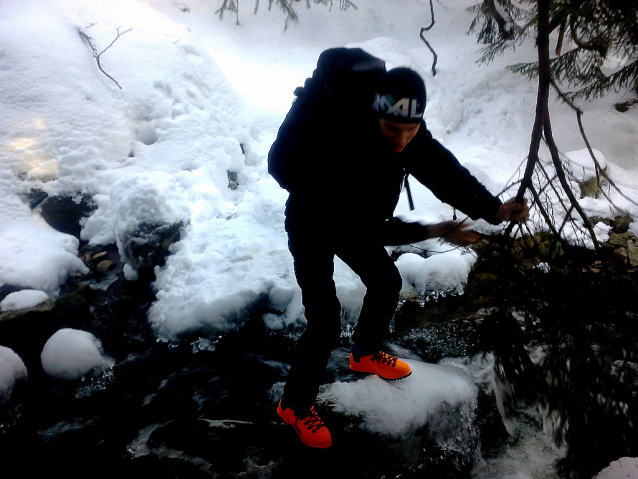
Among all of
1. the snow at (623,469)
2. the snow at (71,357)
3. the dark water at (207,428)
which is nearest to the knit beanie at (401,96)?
the dark water at (207,428)

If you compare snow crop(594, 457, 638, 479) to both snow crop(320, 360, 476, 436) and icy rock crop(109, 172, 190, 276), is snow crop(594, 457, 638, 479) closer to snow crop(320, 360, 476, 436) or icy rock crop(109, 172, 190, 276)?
snow crop(320, 360, 476, 436)

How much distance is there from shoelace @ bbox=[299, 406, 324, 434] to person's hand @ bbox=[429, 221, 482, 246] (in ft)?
4.79

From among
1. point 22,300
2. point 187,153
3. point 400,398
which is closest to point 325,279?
point 400,398

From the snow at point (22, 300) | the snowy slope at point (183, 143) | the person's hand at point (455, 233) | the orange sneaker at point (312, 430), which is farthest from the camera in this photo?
the snowy slope at point (183, 143)

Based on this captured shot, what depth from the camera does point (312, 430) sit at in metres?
2.24

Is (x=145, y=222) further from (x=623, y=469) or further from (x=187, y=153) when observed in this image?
(x=623, y=469)

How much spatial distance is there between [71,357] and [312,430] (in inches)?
104

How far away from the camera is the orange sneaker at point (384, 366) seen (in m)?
2.63

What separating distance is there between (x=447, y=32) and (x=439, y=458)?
1366cm

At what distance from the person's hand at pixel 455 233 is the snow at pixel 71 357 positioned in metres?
3.52

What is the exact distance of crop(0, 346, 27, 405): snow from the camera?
2973mm

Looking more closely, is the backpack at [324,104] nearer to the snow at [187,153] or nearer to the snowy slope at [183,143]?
the snow at [187,153]

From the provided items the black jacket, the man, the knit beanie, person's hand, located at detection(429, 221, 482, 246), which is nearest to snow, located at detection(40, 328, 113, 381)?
the man

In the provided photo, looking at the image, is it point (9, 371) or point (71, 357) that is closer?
point (9, 371)
